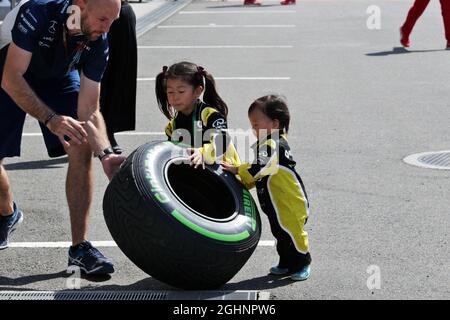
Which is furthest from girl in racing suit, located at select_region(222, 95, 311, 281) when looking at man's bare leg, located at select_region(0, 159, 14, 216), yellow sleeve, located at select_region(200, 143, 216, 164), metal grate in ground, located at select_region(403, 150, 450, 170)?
metal grate in ground, located at select_region(403, 150, 450, 170)

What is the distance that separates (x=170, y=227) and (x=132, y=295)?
55 centimetres

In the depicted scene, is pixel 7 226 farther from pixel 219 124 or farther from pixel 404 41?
pixel 404 41

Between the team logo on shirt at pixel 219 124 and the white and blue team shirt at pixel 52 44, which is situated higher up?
the white and blue team shirt at pixel 52 44

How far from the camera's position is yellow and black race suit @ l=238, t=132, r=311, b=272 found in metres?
5.95

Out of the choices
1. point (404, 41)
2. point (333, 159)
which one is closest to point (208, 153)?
point (333, 159)

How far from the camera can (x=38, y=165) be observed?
917 cm

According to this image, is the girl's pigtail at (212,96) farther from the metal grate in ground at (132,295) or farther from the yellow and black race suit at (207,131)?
the metal grate in ground at (132,295)

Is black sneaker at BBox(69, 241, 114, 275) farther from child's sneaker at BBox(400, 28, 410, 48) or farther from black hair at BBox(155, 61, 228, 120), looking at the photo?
child's sneaker at BBox(400, 28, 410, 48)

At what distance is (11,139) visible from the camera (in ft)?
21.0

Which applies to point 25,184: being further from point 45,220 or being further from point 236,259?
point 236,259

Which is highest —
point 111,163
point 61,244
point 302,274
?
point 111,163

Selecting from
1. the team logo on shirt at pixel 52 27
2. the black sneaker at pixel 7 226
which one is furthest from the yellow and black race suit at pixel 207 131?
the black sneaker at pixel 7 226

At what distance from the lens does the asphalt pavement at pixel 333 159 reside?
6.00 metres

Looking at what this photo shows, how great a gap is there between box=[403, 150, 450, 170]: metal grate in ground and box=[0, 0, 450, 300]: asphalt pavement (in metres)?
0.14
